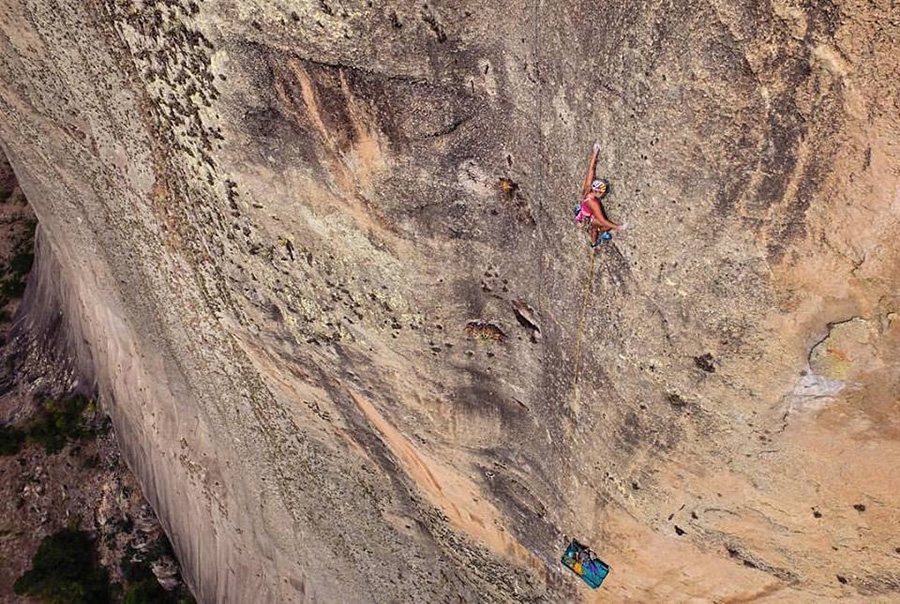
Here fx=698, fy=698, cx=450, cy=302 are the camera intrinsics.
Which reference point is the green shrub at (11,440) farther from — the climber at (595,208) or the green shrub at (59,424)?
the climber at (595,208)

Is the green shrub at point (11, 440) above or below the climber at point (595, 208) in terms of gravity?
below

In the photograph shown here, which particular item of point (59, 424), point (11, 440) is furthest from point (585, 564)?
point (11, 440)

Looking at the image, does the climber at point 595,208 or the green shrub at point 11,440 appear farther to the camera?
the green shrub at point 11,440

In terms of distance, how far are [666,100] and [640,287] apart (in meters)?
1.55

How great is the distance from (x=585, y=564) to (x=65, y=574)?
11.9 m

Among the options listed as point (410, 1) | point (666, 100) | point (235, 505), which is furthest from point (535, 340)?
point (235, 505)

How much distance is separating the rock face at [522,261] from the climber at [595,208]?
0.11 m

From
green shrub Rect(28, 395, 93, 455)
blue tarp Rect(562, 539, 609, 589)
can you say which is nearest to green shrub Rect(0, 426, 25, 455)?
green shrub Rect(28, 395, 93, 455)

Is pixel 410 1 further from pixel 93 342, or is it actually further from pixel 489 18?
pixel 93 342

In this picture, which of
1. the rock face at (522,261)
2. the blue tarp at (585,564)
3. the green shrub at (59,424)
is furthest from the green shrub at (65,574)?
the blue tarp at (585,564)

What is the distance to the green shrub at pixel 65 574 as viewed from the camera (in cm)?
1441

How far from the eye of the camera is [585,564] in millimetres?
7934

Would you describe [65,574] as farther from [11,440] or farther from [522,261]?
[522,261]

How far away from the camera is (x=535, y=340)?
692 centimetres
